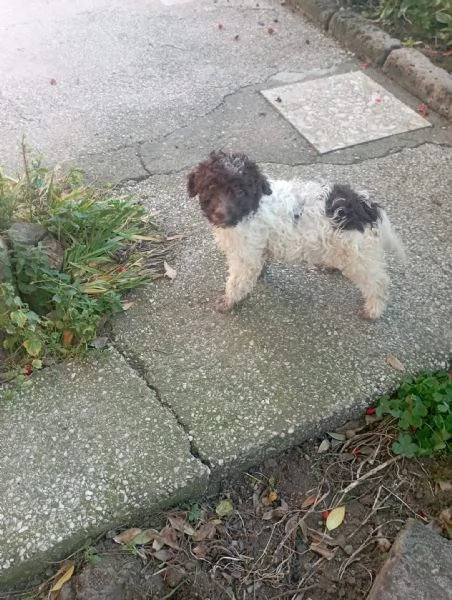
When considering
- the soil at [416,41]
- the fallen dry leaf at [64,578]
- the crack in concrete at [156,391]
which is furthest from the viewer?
the soil at [416,41]

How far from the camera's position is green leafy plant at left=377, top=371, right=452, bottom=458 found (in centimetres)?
279

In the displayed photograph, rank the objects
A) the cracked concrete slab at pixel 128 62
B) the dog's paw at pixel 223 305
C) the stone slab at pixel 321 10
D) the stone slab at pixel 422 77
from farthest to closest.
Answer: the stone slab at pixel 321 10 → the stone slab at pixel 422 77 → the cracked concrete slab at pixel 128 62 → the dog's paw at pixel 223 305

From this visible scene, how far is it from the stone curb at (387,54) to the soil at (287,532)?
3.35 metres

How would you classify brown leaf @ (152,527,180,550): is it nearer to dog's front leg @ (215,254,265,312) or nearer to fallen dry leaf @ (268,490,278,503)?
fallen dry leaf @ (268,490,278,503)

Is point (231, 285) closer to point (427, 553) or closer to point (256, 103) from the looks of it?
point (427, 553)

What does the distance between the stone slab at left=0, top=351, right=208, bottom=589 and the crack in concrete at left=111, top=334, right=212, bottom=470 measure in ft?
0.08

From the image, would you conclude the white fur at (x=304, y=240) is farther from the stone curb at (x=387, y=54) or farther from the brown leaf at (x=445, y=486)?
the stone curb at (x=387, y=54)

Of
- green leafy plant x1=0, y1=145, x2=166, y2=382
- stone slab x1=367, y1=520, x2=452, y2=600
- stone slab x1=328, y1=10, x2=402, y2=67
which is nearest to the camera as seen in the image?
stone slab x1=367, y1=520, x2=452, y2=600

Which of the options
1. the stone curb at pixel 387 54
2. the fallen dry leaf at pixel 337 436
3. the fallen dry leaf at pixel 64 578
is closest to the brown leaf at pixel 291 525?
the fallen dry leaf at pixel 337 436

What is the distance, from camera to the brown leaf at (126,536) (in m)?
2.52

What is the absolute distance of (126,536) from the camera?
8.32 ft

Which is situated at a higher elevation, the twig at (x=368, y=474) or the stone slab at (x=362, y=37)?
the stone slab at (x=362, y=37)

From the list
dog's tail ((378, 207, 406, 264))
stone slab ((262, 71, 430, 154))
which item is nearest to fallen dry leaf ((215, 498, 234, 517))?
dog's tail ((378, 207, 406, 264))

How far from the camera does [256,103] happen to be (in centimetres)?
512
